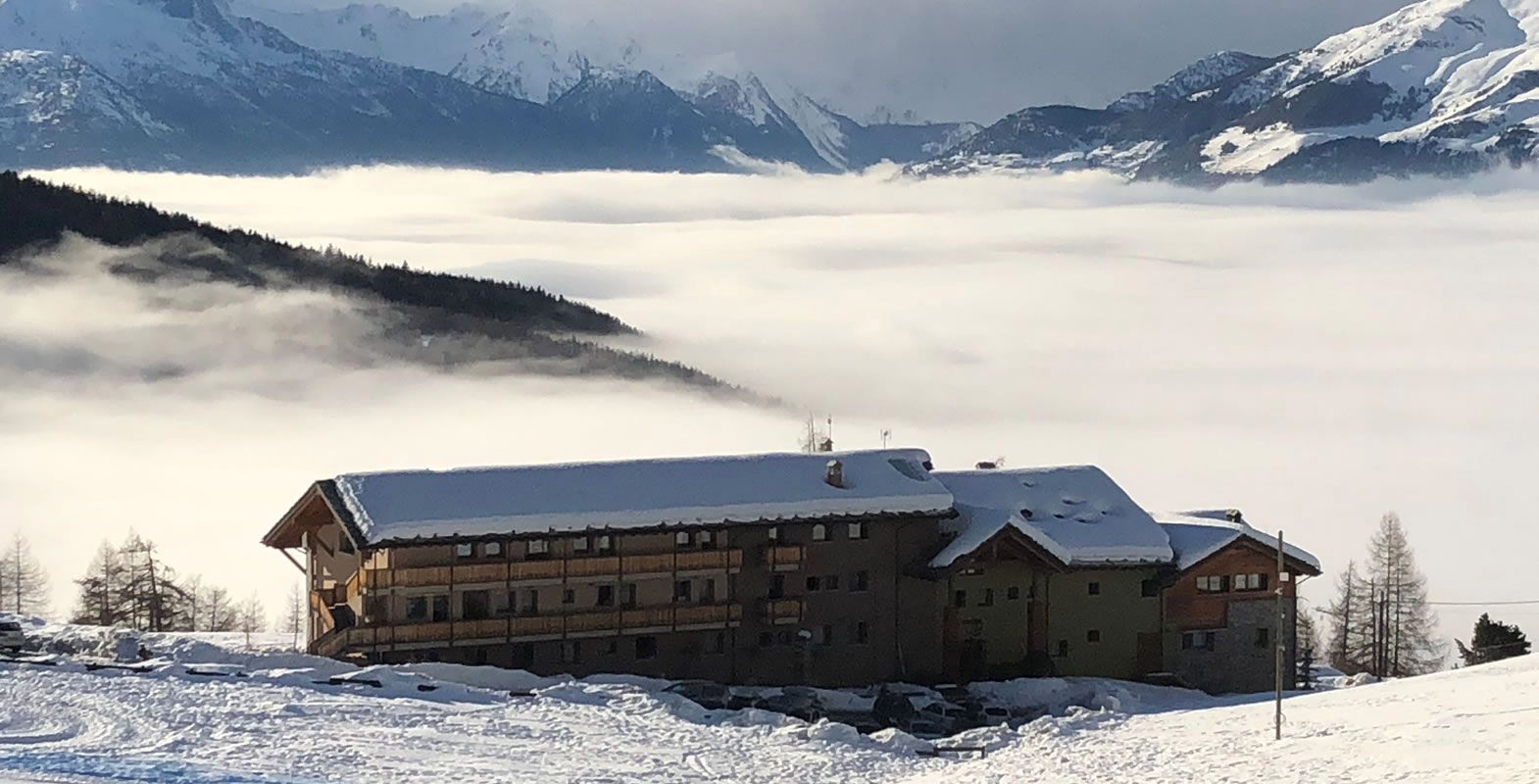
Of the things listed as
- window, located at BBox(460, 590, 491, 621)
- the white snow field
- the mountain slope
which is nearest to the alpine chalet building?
window, located at BBox(460, 590, 491, 621)

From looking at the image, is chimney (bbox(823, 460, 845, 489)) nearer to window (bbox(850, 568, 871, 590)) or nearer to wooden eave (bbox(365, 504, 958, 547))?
wooden eave (bbox(365, 504, 958, 547))

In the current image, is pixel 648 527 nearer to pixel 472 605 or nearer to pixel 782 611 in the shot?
pixel 782 611

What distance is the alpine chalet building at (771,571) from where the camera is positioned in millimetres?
67875

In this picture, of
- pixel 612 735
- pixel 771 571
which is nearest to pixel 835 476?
pixel 771 571

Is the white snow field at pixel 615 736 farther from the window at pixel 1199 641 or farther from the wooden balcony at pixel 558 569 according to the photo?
the window at pixel 1199 641

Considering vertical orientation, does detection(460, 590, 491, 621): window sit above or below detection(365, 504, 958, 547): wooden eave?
below

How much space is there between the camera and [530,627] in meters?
68.6

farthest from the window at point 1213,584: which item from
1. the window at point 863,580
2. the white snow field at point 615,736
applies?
the white snow field at point 615,736

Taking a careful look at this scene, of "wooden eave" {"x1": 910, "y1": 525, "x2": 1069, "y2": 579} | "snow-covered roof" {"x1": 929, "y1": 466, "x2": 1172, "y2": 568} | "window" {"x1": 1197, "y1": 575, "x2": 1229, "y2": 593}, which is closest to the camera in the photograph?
"wooden eave" {"x1": 910, "y1": 525, "x2": 1069, "y2": 579}

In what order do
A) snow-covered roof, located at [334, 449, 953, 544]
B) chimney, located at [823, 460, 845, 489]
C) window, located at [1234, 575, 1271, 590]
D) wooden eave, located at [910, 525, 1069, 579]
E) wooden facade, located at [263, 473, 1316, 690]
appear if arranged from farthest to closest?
1. window, located at [1234, 575, 1271, 590]
2. chimney, located at [823, 460, 845, 489]
3. wooden eave, located at [910, 525, 1069, 579]
4. wooden facade, located at [263, 473, 1316, 690]
5. snow-covered roof, located at [334, 449, 953, 544]

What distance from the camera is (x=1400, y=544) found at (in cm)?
10100

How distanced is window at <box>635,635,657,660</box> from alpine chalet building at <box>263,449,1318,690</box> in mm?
72

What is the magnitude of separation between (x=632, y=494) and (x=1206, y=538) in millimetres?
23158

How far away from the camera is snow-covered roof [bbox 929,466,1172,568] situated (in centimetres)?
7406
